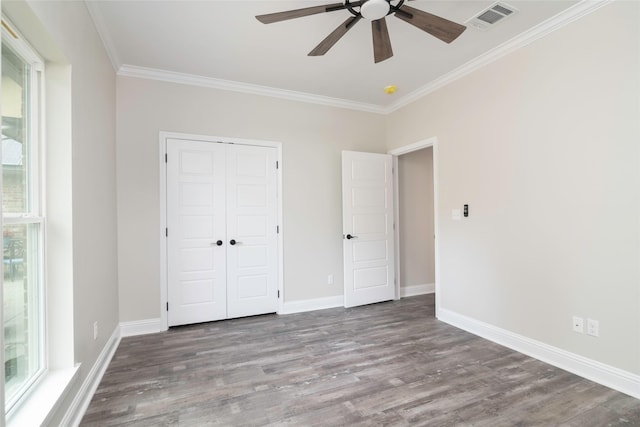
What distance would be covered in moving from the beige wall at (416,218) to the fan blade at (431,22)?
106 inches

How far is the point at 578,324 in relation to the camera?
7.89 feet

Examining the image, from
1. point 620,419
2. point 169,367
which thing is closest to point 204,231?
point 169,367

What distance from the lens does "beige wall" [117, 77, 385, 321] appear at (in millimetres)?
3291

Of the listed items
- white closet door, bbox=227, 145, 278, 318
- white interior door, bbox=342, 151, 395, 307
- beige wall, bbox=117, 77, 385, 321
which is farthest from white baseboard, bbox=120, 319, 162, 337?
white interior door, bbox=342, 151, 395, 307

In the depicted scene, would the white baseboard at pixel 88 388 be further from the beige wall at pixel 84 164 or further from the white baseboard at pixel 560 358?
the white baseboard at pixel 560 358

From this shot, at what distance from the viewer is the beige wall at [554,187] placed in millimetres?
2154

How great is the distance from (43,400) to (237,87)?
328 centimetres

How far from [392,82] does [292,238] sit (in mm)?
2260

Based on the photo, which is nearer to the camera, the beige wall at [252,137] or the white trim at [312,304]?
the beige wall at [252,137]

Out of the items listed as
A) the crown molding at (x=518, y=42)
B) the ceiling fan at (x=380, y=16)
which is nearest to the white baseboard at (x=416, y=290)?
the crown molding at (x=518, y=42)

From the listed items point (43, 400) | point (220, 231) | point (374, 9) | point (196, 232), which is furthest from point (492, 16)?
point (43, 400)

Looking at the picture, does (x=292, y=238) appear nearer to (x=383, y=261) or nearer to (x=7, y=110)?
(x=383, y=261)

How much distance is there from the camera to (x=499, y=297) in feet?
9.84

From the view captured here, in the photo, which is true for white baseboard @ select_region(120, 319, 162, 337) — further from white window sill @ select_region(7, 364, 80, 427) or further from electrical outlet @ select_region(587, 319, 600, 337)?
electrical outlet @ select_region(587, 319, 600, 337)
